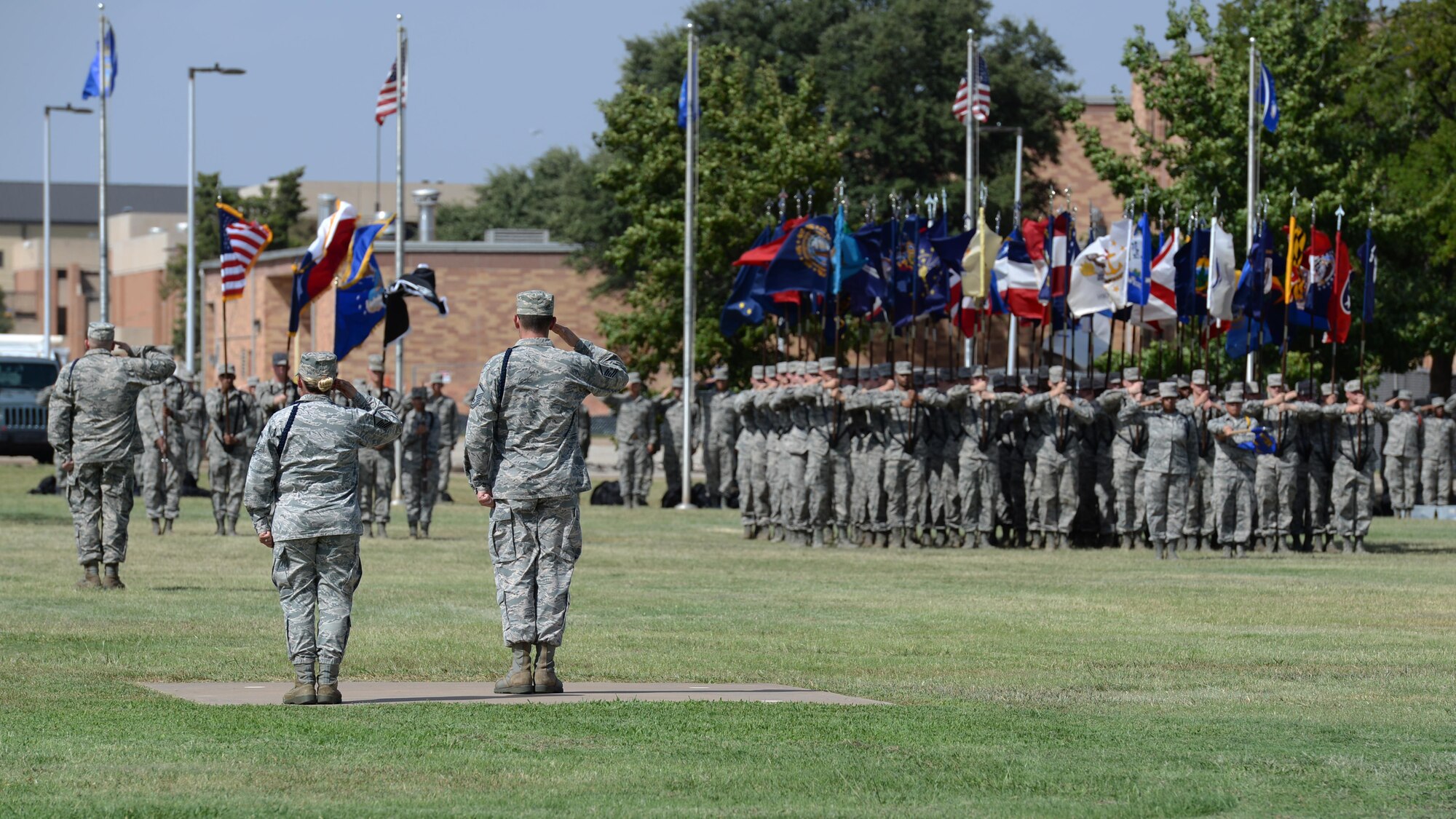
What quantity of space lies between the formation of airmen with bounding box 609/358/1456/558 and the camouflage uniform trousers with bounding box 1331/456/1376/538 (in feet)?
0.06

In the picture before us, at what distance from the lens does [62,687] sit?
12086 mm

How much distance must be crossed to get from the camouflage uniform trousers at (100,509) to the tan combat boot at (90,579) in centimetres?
10

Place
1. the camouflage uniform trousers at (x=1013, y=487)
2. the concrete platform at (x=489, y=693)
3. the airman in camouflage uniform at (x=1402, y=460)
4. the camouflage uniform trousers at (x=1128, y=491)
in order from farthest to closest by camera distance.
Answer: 1. the airman in camouflage uniform at (x=1402, y=460)
2. the camouflage uniform trousers at (x=1013, y=487)
3. the camouflage uniform trousers at (x=1128, y=491)
4. the concrete platform at (x=489, y=693)

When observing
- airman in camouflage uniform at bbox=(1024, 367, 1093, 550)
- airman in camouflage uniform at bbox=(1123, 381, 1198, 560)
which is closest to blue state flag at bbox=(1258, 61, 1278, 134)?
airman in camouflage uniform at bbox=(1024, 367, 1093, 550)

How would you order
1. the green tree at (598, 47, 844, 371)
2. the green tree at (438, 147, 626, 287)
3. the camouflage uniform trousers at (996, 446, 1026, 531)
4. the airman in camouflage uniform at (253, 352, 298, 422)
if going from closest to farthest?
the airman in camouflage uniform at (253, 352, 298, 422) < the camouflage uniform trousers at (996, 446, 1026, 531) < the green tree at (598, 47, 844, 371) < the green tree at (438, 147, 626, 287)

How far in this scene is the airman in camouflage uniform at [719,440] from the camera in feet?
113

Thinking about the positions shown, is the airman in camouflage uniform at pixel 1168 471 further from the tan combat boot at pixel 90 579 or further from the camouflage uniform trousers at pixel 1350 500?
the tan combat boot at pixel 90 579

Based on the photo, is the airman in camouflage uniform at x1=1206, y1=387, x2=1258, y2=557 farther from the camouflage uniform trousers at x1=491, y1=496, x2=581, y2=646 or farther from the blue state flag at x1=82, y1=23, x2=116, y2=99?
the blue state flag at x1=82, y1=23, x2=116, y2=99

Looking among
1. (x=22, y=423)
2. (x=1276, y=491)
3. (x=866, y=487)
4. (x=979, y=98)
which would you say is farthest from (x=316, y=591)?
(x=22, y=423)

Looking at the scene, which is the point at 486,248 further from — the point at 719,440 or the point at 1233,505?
the point at 1233,505

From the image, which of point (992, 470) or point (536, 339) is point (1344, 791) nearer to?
point (536, 339)

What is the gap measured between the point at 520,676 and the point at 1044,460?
14.9 meters

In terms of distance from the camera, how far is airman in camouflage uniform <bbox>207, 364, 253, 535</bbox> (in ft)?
86.1

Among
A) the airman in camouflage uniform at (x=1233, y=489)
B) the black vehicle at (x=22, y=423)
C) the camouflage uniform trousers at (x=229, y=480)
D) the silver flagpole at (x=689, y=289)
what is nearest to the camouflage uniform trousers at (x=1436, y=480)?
the silver flagpole at (x=689, y=289)
